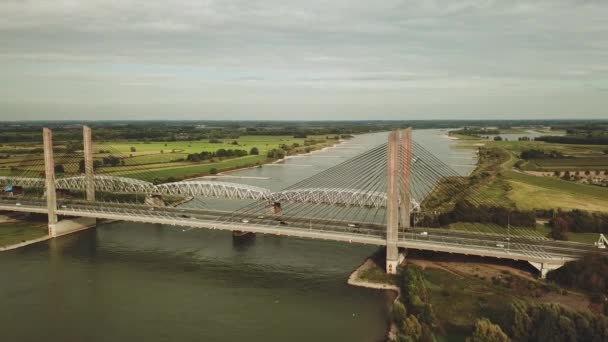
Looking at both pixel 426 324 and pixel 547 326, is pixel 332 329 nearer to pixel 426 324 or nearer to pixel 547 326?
pixel 426 324

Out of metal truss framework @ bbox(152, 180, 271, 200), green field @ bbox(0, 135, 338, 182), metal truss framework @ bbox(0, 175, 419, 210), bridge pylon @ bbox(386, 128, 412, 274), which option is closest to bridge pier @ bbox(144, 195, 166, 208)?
metal truss framework @ bbox(0, 175, 419, 210)

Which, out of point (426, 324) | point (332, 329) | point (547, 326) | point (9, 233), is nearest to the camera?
point (547, 326)

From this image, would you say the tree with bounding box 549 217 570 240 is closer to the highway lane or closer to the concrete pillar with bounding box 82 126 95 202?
the highway lane

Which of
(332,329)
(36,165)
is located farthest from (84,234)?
(36,165)

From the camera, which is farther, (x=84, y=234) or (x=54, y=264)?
(x=84, y=234)

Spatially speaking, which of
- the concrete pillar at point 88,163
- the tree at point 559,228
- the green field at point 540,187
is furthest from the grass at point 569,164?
the concrete pillar at point 88,163

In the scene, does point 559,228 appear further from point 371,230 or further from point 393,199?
point 393,199

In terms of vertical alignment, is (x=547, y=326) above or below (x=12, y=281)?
above
